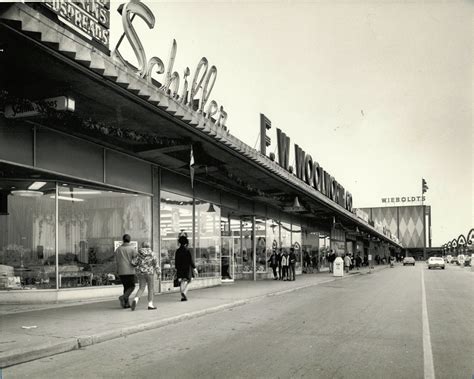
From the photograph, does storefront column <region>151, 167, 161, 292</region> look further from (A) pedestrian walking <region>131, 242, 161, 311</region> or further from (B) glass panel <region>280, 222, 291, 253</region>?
(B) glass panel <region>280, 222, 291, 253</region>

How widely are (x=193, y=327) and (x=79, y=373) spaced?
3.94 m

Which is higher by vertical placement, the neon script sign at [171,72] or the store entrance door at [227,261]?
the neon script sign at [171,72]

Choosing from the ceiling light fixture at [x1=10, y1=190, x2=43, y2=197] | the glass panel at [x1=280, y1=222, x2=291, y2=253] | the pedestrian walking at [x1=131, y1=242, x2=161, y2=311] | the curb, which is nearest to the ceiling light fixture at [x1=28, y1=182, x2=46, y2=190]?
the ceiling light fixture at [x1=10, y1=190, x2=43, y2=197]

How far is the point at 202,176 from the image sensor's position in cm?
1959

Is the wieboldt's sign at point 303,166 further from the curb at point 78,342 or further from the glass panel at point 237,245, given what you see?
the curb at point 78,342

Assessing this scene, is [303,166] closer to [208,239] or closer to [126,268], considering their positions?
[208,239]

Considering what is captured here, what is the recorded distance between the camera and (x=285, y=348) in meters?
8.08

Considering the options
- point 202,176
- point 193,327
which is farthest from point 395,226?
point 193,327

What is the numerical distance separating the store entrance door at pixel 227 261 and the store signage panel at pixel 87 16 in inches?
541

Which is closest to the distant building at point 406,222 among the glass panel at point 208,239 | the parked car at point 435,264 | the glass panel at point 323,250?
the parked car at point 435,264

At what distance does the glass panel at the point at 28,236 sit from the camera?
13133 mm

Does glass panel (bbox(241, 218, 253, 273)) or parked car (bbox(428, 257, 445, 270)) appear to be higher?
glass panel (bbox(241, 218, 253, 273))

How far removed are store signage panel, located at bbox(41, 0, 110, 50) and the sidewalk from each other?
17.7 feet

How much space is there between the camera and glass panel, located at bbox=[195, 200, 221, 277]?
2020 centimetres
